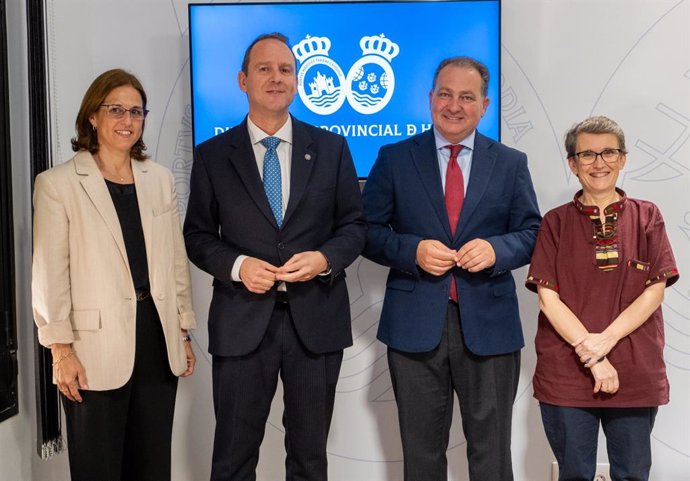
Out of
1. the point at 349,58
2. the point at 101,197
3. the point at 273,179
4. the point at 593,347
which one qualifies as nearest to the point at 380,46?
the point at 349,58

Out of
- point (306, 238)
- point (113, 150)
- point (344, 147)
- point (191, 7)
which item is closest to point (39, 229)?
point (113, 150)

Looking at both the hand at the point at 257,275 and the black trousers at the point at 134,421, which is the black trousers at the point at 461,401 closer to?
the hand at the point at 257,275

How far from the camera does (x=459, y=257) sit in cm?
239

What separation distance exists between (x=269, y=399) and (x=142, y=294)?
0.54m

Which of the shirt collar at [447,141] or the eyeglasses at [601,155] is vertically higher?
the shirt collar at [447,141]

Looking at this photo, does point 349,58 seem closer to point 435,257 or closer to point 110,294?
point 435,257

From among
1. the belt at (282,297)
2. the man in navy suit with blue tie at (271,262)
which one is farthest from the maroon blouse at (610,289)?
the belt at (282,297)

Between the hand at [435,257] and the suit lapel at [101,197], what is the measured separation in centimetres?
93

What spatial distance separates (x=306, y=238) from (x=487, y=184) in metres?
0.64

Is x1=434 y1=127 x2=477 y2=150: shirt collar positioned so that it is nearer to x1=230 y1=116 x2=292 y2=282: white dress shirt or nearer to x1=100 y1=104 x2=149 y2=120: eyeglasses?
x1=230 y1=116 x2=292 y2=282: white dress shirt

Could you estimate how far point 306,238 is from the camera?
7.94 ft

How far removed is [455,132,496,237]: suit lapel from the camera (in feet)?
8.11

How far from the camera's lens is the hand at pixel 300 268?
2.29m

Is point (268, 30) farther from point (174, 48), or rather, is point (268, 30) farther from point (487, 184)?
point (487, 184)
